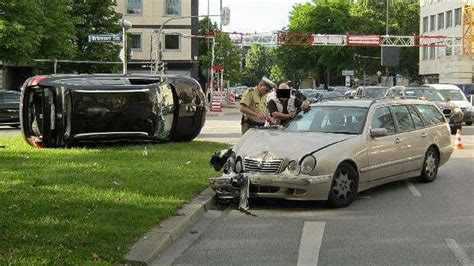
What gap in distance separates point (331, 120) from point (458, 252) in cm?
400

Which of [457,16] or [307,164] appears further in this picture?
[457,16]

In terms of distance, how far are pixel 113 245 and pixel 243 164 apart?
3244 millimetres

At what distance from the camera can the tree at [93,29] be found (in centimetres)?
4703

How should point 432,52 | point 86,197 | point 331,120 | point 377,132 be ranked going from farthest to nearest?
point 432,52, point 331,120, point 377,132, point 86,197

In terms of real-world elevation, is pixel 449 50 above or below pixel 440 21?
below

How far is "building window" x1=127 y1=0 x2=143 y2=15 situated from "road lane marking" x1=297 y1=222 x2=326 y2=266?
5788 centimetres

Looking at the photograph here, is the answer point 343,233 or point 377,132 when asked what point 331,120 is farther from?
point 343,233

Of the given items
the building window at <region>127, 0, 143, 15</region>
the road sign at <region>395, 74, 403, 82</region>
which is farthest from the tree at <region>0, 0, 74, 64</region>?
the road sign at <region>395, 74, 403, 82</region>

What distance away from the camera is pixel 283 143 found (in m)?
9.18

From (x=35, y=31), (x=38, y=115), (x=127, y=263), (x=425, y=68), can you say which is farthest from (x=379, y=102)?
(x=425, y=68)

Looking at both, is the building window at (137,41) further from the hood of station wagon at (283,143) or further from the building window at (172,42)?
the hood of station wagon at (283,143)

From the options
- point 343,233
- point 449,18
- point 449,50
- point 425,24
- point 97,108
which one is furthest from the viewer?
point 425,24

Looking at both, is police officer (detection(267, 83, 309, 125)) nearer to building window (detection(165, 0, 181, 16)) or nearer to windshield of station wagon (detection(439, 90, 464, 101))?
windshield of station wagon (detection(439, 90, 464, 101))

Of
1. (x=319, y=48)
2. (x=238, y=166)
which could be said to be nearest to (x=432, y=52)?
(x=319, y=48)
